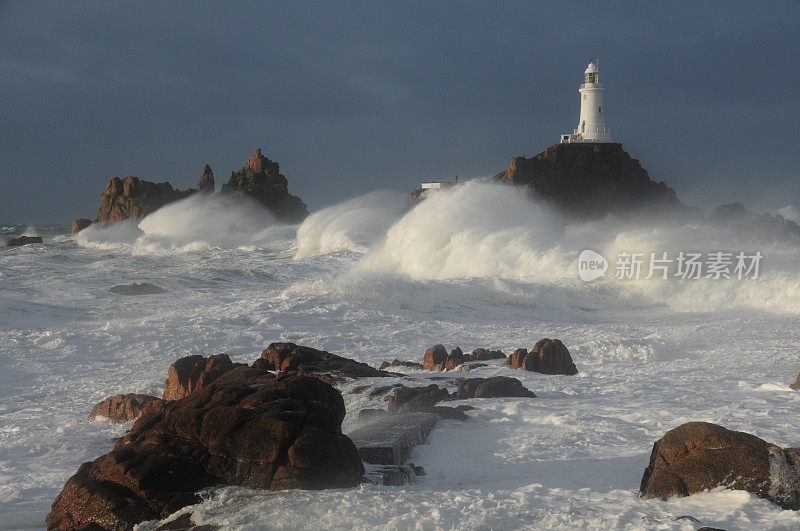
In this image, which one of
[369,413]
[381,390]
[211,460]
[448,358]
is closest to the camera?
[211,460]

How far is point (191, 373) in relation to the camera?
9430mm

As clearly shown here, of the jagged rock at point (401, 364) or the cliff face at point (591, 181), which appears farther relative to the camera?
the cliff face at point (591, 181)

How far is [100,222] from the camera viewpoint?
60.0m

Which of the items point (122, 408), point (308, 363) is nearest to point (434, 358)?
point (308, 363)

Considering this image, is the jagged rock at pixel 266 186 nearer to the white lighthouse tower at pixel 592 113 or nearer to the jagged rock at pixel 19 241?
the jagged rock at pixel 19 241

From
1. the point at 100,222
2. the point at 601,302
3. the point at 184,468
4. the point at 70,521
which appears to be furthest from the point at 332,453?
the point at 100,222

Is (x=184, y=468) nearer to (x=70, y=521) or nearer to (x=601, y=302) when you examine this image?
(x=70, y=521)

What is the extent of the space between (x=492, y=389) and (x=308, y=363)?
2765 mm

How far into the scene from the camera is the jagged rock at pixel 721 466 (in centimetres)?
488

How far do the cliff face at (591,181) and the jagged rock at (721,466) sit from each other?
45265mm

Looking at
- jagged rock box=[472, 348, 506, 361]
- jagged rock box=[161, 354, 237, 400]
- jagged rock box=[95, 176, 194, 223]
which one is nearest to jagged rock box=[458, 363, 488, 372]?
jagged rock box=[472, 348, 506, 361]

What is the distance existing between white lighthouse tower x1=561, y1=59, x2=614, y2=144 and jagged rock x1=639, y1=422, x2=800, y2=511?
49434mm

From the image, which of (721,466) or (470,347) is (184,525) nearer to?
(721,466)

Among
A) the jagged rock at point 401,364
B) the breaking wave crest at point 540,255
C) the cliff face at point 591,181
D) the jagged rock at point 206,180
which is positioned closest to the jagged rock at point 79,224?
the jagged rock at point 206,180
